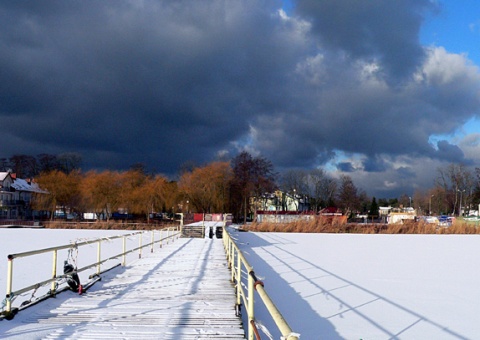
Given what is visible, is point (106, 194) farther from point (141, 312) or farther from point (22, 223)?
point (141, 312)

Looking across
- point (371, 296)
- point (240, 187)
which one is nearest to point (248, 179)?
point (240, 187)

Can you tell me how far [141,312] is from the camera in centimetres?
616

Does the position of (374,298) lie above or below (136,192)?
below

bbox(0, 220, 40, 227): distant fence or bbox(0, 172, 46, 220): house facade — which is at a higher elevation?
bbox(0, 172, 46, 220): house facade

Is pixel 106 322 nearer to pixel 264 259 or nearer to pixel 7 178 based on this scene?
pixel 264 259

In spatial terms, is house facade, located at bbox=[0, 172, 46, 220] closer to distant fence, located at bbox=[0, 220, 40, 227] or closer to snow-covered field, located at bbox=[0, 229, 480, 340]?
distant fence, located at bbox=[0, 220, 40, 227]

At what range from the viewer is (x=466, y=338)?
7535 mm

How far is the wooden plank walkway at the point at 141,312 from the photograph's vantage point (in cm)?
511

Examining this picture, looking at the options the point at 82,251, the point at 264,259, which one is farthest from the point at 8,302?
the point at 82,251

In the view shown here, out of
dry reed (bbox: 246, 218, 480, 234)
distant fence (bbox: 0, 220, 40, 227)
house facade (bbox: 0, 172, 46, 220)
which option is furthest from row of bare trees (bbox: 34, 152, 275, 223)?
dry reed (bbox: 246, 218, 480, 234)

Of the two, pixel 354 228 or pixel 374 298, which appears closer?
pixel 374 298

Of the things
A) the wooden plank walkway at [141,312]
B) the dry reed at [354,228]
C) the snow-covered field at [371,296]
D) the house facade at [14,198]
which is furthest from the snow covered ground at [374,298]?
the house facade at [14,198]

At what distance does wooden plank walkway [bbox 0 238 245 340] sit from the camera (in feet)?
16.8

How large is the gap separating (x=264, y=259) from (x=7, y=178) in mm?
64240
